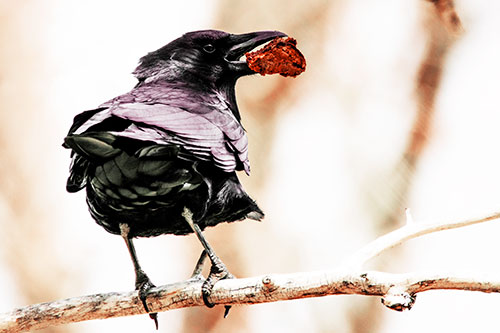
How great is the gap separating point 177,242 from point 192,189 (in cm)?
79

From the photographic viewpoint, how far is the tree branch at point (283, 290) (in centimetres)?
107

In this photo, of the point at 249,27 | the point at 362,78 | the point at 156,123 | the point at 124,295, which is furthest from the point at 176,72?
the point at 362,78

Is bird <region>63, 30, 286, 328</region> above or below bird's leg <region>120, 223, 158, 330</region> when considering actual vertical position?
above

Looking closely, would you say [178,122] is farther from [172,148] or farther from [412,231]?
[412,231]

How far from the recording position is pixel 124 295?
52.7 inches

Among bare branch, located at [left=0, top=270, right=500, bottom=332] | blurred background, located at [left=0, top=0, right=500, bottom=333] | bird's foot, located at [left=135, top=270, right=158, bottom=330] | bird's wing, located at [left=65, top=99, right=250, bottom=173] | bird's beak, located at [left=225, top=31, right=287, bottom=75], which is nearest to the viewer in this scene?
bare branch, located at [left=0, top=270, right=500, bottom=332]

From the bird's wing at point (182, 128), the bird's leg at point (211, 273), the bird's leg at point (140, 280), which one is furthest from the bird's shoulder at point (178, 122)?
the bird's leg at point (140, 280)

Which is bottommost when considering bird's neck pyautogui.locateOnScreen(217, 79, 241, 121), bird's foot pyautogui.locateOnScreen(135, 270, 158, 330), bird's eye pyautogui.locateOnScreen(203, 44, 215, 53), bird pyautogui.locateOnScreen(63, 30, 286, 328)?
bird's foot pyautogui.locateOnScreen(135, 270, 158, 330)

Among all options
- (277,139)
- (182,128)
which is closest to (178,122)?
(182,128)

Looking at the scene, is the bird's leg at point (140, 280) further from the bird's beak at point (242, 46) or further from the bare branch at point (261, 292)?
the bird's beak at point (242, 46)

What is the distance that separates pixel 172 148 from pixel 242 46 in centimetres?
37

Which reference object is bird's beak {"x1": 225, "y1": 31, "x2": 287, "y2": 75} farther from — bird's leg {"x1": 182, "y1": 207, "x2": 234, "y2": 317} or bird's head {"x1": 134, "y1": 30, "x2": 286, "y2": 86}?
bird's leg {"x1": 182, "y1": 207, "x2": 234, "y2": 317}

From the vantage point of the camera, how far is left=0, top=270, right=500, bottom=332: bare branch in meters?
1.07

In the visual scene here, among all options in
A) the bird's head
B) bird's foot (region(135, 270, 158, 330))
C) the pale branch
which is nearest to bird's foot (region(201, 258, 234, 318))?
bird's foot (region(135, 270, 158, 330))
